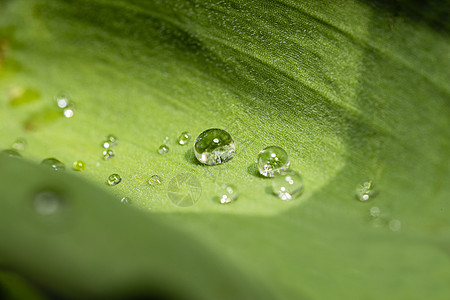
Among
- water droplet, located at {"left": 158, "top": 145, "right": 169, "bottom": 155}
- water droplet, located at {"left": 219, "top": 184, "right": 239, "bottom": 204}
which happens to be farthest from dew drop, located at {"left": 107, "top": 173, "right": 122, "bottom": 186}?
water droplet, located at {"left": 219, "top": 184, "right": 239, "bottom": 204}

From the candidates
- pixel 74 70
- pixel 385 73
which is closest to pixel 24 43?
pixel 74 70

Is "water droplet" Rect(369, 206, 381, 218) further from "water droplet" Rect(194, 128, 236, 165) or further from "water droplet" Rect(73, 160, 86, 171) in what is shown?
"water droplet" Rect(73, 160, 86, 171)

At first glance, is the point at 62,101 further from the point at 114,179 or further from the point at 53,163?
the point at 114,179

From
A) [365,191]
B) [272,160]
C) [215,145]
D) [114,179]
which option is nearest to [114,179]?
[114,179]

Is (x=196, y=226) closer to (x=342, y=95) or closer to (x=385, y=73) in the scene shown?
(x=342, y=95)

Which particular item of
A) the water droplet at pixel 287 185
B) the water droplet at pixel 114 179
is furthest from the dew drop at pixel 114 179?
the water droplet at pixel 287 185
